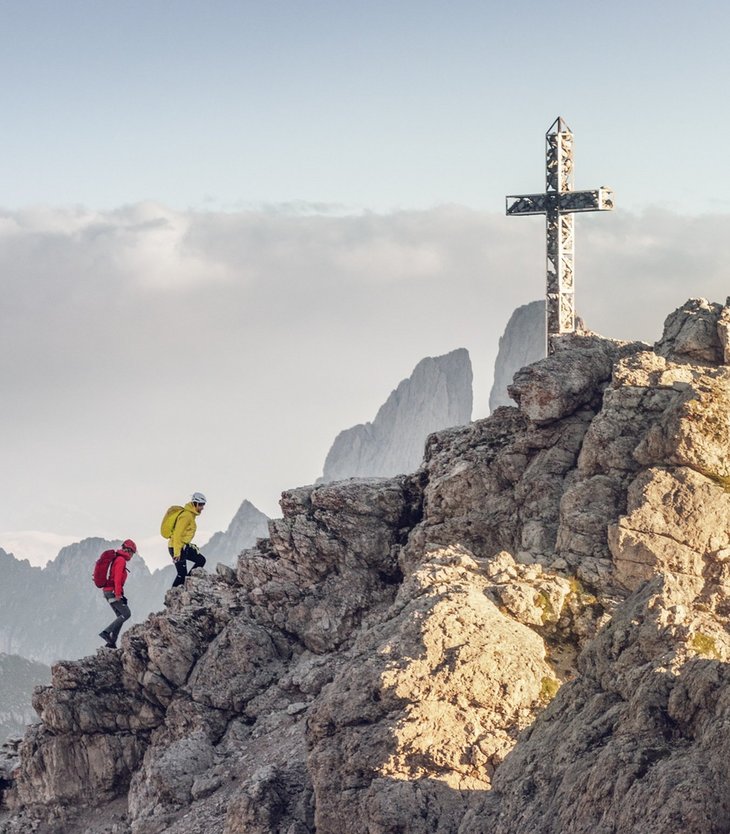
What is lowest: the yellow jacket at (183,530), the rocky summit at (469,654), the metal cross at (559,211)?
the rocky summit at (469,654)

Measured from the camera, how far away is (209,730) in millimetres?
32688

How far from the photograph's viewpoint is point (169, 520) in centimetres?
3978

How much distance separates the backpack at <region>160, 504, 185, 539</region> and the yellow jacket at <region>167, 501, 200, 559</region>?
0.34 feet

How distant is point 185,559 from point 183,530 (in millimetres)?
967

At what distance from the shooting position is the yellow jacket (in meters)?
39.5

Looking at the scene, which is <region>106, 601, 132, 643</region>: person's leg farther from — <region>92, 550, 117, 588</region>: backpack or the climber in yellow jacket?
the climber in yellow jacket

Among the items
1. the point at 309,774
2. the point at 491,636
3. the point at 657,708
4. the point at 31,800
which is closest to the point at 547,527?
the point at 491,636

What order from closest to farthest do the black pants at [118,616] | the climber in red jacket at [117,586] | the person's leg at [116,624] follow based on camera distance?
the person's leg at [116,624] → the black pants at [118,616] → the climber in red jacket at [117,586]

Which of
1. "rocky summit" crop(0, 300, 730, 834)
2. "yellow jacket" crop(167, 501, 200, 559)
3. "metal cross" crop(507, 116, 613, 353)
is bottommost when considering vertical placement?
"rocky summit" crop(0, 300, 730, 834)

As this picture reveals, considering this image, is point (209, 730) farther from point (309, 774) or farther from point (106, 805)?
point (309, 774)

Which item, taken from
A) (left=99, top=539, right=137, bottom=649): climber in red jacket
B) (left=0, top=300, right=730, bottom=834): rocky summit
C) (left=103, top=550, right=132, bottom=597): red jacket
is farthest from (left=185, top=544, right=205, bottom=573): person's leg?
(left=103, top=550, right=132, bottom=597): red jacket

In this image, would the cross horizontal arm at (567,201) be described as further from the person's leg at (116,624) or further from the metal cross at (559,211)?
the person's leg at (116,624)

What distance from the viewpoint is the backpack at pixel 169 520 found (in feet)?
130

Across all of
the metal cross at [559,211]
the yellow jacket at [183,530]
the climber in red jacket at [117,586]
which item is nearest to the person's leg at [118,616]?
the climber in red jacket at [117,586]
